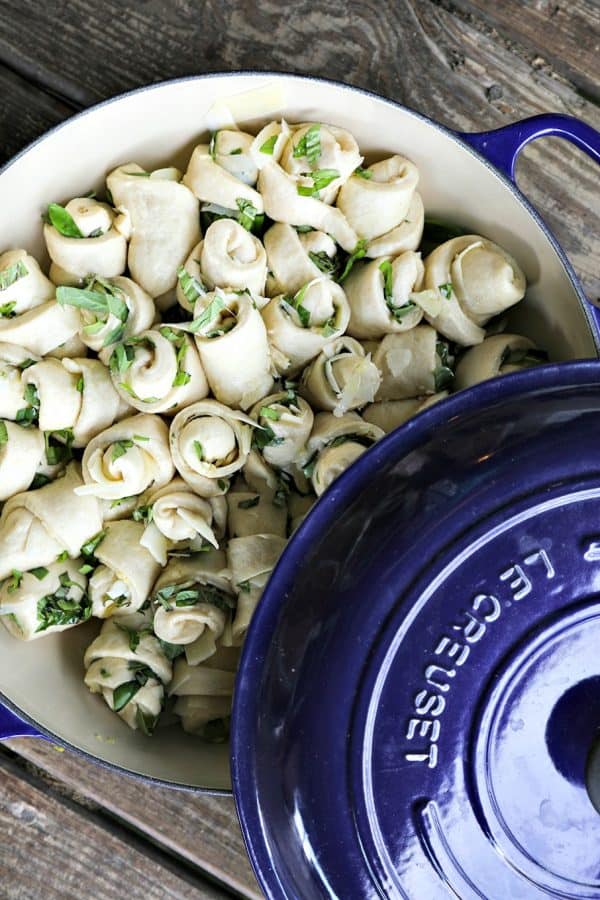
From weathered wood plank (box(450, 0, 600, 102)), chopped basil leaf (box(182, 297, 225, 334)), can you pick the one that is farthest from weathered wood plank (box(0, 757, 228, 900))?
weathered wood plank (box(450, 0, 600, 102))

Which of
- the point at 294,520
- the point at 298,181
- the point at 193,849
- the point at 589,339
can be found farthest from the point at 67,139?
the point at 193,849

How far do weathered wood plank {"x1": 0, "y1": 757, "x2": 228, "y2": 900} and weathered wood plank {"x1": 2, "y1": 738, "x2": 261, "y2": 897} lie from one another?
0.02 meters

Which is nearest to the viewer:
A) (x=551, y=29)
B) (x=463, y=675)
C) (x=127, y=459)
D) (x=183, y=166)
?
(x=463, y=675)

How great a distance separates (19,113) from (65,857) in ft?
2.57

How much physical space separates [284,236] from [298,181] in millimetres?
49

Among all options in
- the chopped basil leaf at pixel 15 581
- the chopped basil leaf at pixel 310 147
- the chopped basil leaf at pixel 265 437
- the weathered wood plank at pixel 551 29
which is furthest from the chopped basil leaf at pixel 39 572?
the weathered wood plank at pixel 551 29

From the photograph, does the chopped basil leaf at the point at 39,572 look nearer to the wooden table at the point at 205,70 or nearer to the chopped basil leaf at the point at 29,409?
the chopped basil leaf at the point at 29,409

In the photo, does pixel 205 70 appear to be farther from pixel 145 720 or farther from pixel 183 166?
pixel 145 720

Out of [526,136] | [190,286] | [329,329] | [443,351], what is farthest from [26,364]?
[526,136]

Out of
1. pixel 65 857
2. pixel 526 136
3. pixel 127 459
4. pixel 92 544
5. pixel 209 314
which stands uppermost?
pixel 526 136

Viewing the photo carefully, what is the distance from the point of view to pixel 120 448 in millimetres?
840

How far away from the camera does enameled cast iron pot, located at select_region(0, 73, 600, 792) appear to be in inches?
34.0

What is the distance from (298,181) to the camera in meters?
0.87

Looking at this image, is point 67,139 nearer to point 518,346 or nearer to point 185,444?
point 185,444
